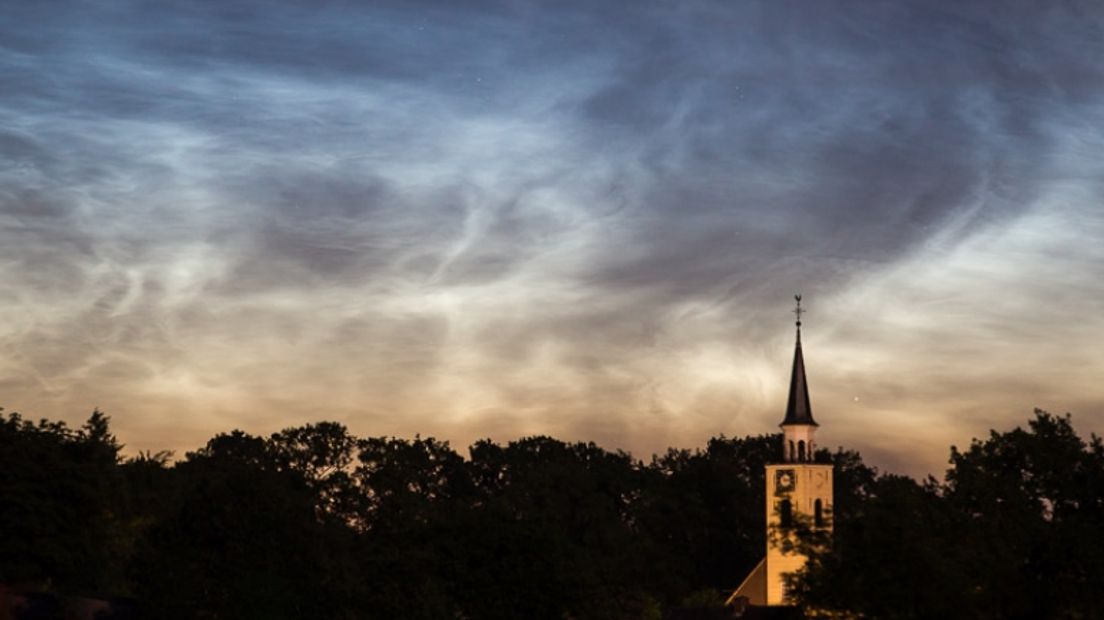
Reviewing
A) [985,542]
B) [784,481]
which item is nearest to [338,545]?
[985,542]

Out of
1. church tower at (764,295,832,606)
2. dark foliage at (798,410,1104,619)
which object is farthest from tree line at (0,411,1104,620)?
church tower at (764,295,832,606)

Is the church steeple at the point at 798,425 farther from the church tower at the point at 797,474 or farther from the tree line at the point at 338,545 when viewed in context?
the tree line at the point at 338,545

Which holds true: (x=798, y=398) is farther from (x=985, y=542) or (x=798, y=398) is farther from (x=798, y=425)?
(x=985, y=542)

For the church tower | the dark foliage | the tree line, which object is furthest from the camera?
the church tower

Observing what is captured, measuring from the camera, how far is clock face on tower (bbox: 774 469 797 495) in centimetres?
16100

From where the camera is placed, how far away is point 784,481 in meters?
161

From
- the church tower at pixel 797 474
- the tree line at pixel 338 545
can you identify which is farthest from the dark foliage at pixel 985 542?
the church tower at pixel 797 474

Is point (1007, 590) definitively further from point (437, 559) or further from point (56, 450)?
point (56, 450)

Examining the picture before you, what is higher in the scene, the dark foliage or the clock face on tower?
the clock face on tower

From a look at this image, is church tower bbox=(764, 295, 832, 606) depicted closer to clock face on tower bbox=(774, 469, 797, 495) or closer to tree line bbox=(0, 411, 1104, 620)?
clock face on tower bbox=(774, 469, 797, 495)

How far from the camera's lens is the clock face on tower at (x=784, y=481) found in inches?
6339

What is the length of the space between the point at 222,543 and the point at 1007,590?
45.6 m

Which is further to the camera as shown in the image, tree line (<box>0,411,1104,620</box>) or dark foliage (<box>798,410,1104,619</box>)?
tree line (<box>0,411,1104,620</box>)

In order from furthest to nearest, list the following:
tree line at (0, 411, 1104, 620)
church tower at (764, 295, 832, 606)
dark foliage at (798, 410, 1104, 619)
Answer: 1. church tower at (764, 295, 832, 606)
2. tree line at (0, 411, 1104, 620)
3. dark foliage at (798, 410, 1104, 619)
